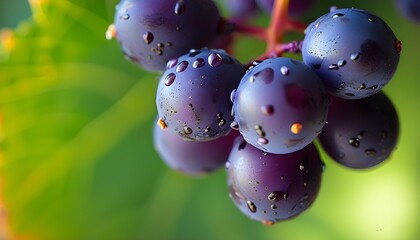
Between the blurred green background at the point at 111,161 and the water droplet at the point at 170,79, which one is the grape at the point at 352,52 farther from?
the blurred green background at the point at 111,161

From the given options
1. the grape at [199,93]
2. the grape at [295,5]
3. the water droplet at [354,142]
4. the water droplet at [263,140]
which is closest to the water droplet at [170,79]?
the grape at [199,93]

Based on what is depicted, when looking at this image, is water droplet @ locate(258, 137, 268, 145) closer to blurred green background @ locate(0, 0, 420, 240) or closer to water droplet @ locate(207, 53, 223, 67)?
water droplet @ locate(207, 53, 223, 67)

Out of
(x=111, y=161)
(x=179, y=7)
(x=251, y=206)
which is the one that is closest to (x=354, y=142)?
(x=251, y=206)

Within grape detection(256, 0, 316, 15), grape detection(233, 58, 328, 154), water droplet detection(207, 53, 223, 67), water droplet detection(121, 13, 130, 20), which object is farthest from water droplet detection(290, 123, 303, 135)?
grape detection(256, 0, 316, 15)

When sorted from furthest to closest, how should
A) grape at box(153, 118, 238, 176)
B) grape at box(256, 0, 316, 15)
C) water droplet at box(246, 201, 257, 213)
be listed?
grape at box(256, 0, 316, 15) → grape at box(153, 118, 238, 176) → water droplet at box(246, 201, 257, 213)

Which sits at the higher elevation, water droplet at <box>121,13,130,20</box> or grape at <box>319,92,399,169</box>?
water droplet at <box>121,13,130,20</box>

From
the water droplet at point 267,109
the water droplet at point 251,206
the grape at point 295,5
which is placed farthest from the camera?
the grape at point 295,5
